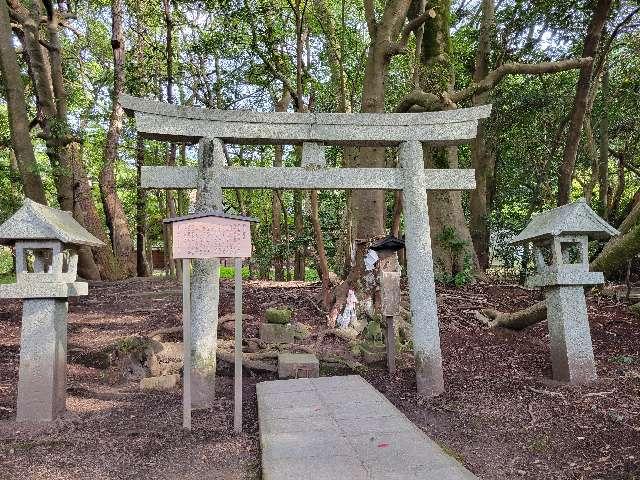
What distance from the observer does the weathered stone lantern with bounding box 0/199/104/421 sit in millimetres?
4723

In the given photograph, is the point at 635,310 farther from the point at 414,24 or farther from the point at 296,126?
the point at 296,126

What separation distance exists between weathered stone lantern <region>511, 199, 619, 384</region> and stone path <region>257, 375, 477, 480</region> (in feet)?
7.57

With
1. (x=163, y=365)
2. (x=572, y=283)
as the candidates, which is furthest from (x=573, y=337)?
(x=163, y=365)

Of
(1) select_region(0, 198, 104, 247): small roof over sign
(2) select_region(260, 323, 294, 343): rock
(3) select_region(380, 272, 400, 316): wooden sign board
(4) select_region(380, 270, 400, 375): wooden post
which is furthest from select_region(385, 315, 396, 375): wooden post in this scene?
(1) select_region(0, 198, 104, 247): small roof over sign

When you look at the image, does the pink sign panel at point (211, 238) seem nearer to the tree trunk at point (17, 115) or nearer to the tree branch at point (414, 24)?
the tree branch at point (414, 24)

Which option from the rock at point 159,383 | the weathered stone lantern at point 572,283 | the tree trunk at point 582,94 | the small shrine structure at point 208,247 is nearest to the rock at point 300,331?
the rock at point 159,383

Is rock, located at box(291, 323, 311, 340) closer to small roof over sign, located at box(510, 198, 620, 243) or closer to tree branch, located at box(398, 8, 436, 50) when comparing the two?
small roof over sign, located at box(510, 198, 620, 243)

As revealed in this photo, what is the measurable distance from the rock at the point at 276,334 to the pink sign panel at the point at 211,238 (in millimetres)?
3118

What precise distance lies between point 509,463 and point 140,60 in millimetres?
13674

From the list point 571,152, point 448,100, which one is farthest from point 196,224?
point 571,152

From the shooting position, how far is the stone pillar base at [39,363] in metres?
4.75

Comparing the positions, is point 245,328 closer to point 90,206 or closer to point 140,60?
point 90,206

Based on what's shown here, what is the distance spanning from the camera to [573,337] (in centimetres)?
565

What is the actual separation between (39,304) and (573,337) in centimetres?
589
